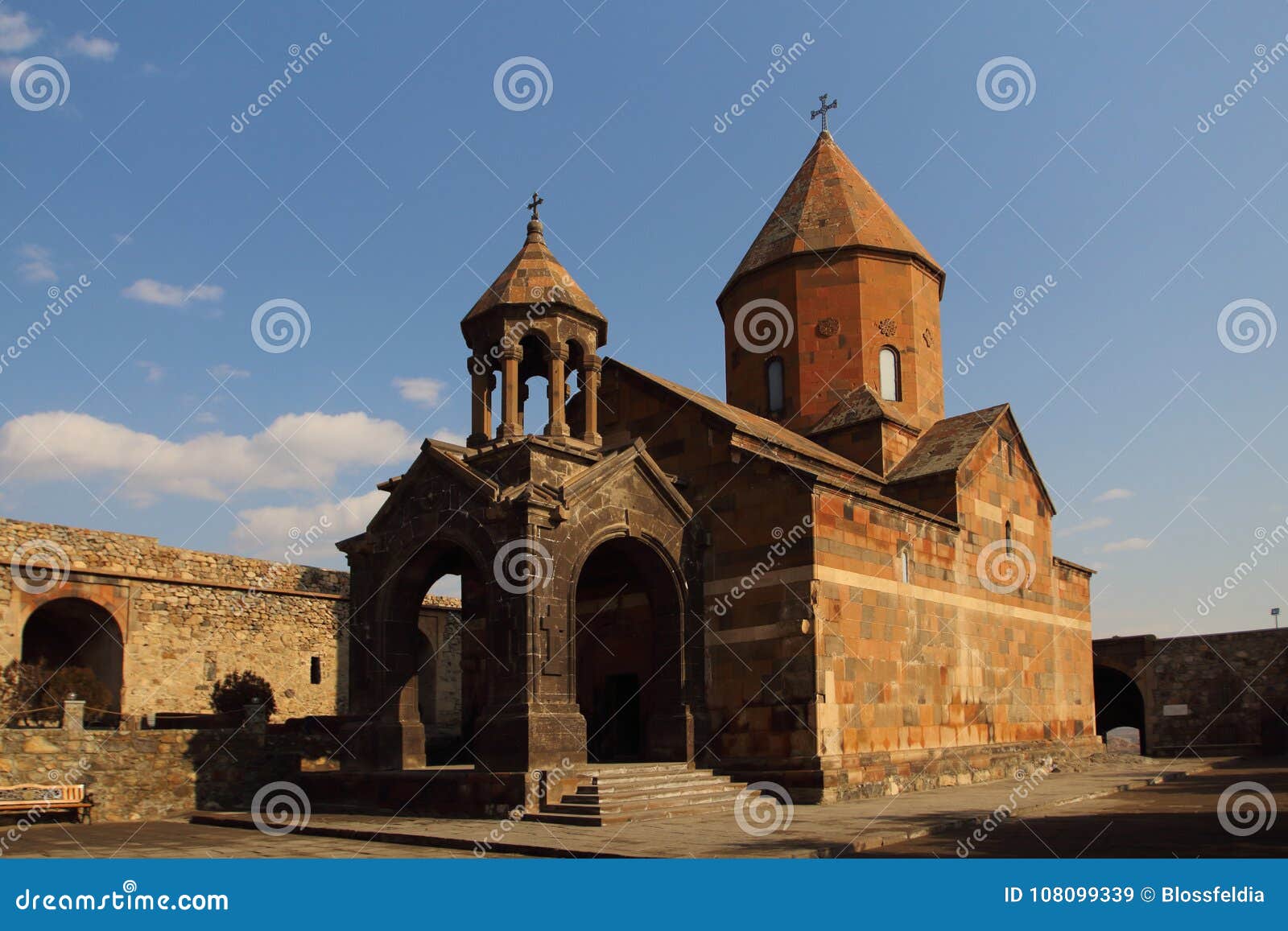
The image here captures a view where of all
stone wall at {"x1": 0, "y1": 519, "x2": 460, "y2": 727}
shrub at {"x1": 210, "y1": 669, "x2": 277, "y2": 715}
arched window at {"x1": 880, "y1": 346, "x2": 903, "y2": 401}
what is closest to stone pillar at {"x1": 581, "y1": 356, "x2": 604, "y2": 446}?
arched window at {"x1": 880, "y1": 346, "x2": 903, "y2": 401}

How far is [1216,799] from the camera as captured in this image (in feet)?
45.3

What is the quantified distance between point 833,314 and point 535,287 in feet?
23.7

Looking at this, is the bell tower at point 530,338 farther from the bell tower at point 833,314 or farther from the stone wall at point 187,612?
the stone wall at point 187,612

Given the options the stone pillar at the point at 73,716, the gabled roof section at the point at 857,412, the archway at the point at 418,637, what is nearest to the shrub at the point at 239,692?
the archway at the point at 418,637

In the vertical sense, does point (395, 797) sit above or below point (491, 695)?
below

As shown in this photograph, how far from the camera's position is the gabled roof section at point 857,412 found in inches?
745

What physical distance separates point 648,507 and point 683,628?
5.87 ft

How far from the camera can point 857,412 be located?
1922cm

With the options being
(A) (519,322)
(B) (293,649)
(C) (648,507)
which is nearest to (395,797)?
(C) (648,507)

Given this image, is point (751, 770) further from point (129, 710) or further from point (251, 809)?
point (129, 710)

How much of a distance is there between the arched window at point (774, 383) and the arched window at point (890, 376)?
6.33ft

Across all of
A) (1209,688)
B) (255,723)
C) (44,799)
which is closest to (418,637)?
(255,723)

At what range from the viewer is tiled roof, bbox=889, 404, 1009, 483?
18.1m

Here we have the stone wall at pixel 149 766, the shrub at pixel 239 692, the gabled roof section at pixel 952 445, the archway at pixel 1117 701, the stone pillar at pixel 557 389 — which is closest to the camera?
the stone wall at pixel 149 766
